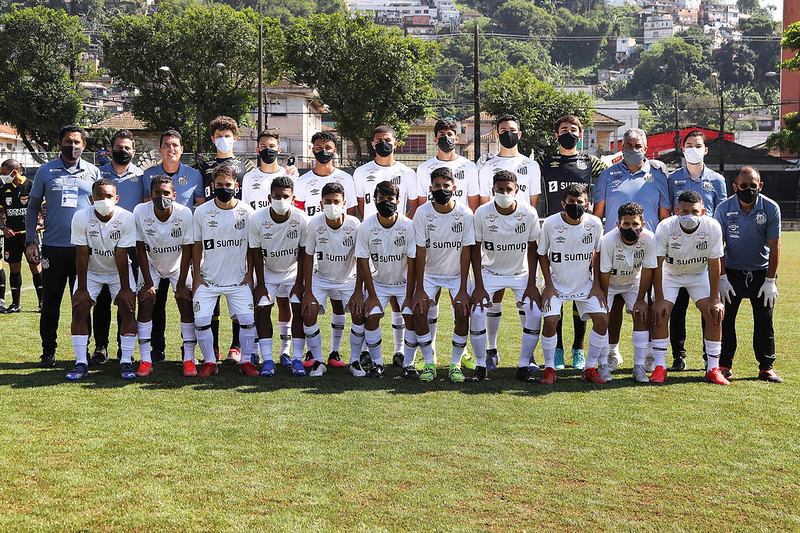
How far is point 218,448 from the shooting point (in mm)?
5273

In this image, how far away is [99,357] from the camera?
809cm

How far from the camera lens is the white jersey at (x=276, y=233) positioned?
757 centimetres

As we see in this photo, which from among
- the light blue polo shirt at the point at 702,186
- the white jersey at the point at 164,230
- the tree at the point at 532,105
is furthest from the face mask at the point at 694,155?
the tree at the point at 532,105

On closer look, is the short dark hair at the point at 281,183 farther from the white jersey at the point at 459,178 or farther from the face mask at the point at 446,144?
the face mask at the point at 446,144

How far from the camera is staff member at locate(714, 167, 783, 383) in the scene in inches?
292

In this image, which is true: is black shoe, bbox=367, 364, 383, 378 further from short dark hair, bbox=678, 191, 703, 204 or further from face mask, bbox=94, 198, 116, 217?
short dark hair, bbox=678, 191, 703, 204

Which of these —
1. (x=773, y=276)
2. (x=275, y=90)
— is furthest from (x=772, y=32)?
(x=773, y=276)

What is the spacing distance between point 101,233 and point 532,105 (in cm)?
5277

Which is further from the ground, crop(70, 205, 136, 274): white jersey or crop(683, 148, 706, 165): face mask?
crop(683, 148, 706, 165): face mask

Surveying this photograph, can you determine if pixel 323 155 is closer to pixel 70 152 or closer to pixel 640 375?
pixel 70 152

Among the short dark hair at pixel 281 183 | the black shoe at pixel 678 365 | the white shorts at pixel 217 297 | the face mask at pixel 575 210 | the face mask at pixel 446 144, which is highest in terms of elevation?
the face mask at pixel 446 144

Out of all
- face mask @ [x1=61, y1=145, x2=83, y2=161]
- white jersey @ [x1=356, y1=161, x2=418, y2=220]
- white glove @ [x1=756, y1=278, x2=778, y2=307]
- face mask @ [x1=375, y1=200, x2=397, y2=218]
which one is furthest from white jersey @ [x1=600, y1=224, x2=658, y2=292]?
face mask @ [x1=61, y1=145, x2=83, y2=161]

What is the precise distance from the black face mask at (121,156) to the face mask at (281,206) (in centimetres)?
160

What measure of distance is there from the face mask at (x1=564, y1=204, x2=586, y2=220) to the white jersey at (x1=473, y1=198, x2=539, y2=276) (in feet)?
0.94
